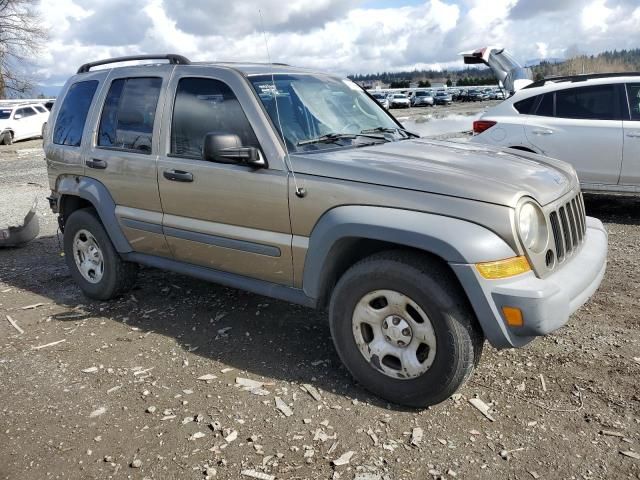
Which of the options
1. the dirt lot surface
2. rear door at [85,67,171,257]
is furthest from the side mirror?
the dirt lot surface

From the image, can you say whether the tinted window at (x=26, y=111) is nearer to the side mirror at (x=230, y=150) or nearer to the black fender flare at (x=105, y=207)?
the black fender flare at (x=105, y=207)

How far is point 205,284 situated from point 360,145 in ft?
7.84

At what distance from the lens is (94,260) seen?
527 cm

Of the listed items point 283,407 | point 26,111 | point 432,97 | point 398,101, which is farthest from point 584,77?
point 432,97

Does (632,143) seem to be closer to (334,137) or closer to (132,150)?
(334,137)

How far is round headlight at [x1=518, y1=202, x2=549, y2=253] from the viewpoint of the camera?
9.91 feet

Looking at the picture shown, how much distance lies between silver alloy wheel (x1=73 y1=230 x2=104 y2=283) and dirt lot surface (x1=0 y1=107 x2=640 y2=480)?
0.33 m

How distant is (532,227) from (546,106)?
5.22 metres

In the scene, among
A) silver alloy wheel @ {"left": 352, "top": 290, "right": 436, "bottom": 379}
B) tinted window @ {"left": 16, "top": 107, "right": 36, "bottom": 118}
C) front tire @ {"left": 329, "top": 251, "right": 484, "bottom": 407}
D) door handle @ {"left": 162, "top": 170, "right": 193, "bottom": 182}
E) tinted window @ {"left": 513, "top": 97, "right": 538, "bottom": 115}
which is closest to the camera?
front tire @ {"left": 329, "top": 251, "right": 484, "bottom": 407}

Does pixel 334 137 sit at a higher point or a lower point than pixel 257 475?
higher

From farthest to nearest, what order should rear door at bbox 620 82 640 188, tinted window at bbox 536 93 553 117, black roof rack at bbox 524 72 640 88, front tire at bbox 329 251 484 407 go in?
tinted window at bbox 536 93 553 117 → black roof rack at bbox 524 72 640 88 → rear door at bbox 620 82 640 188 → front tire at bbox 329 251 484 407

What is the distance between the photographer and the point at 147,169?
4414 mm

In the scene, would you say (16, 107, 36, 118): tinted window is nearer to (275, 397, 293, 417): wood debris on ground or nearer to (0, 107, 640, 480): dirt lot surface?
(0, 107, 640, 480): dirt lot surface

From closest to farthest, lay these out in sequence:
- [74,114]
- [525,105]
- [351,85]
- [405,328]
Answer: [405,328] < [351,85] < [74,114] < [525,105]
